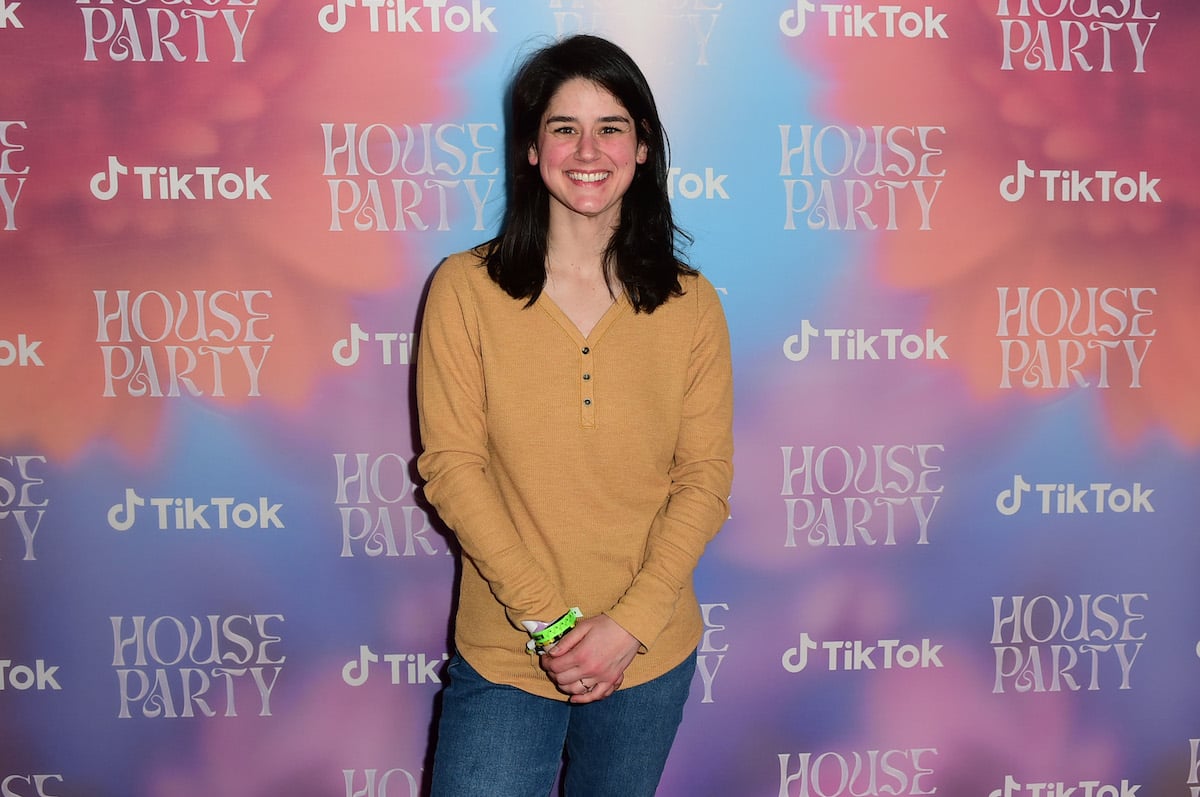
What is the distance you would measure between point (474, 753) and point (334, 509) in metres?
0.71

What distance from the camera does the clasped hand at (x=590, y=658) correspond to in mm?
1379

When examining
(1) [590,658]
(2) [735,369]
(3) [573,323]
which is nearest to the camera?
(1) [590,658]

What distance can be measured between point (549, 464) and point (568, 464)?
1.1 inches

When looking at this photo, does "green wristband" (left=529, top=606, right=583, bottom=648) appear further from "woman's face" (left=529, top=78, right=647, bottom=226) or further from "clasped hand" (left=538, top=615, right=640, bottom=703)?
"woman's face" (left=529, top=78, right=647, bottom=226)

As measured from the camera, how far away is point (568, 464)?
4.74 ft

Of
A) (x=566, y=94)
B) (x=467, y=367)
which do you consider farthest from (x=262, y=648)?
(x=566, y=94)

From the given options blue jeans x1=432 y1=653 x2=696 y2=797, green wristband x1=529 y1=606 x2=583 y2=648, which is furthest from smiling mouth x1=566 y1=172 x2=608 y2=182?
blue jeans x1=432 y1=653 x2=696 y2=797

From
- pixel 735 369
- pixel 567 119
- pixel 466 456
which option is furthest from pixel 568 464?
pixel 735 369

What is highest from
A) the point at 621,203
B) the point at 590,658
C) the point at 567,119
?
the point at 567,119

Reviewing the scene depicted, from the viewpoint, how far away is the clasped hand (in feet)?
4.52

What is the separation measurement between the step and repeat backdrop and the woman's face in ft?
1.54

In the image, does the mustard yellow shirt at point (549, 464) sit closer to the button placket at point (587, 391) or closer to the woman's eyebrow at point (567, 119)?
the button placket at point (587, 391)

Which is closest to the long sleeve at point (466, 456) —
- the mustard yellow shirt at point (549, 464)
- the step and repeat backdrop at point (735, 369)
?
the mustard yellow shirt at point (549, 464)

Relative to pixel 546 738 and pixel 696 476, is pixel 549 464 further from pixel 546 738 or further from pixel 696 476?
pixel 546 738
